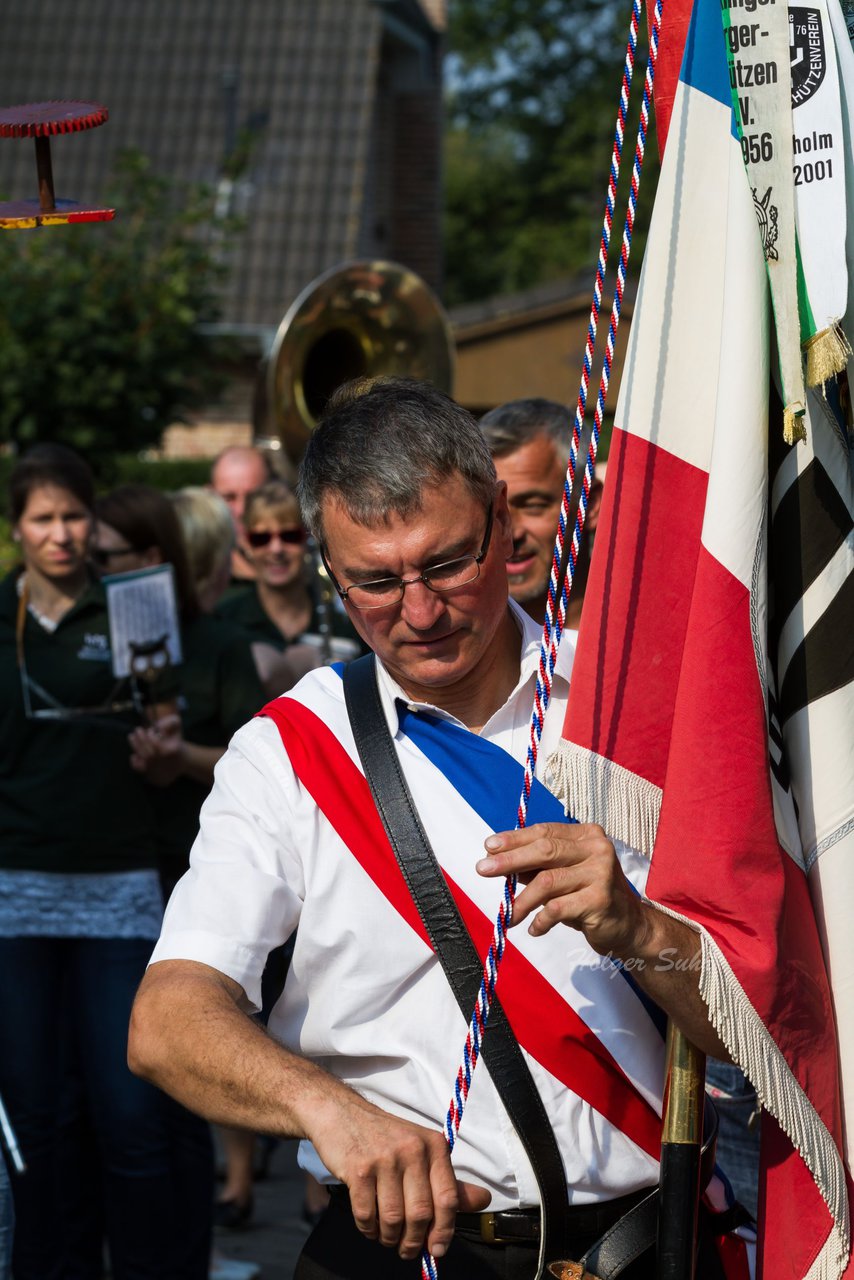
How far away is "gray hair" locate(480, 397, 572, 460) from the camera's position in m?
3.94

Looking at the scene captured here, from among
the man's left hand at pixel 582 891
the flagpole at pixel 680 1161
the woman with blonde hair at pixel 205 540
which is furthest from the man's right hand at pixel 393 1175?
the woman with blonde hair at pixel 205 540

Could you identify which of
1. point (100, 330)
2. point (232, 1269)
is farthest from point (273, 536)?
point (100, 330)

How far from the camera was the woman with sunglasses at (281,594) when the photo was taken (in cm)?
577

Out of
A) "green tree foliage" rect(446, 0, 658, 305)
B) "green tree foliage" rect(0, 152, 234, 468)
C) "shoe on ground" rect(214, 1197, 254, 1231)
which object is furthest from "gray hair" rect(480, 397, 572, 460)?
"green tree foliage" rect(446, 0, 658, 305)

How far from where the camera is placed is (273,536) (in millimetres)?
5812

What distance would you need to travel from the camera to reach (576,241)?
43.2 metres

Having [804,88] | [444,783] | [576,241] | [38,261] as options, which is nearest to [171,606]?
[444,783]

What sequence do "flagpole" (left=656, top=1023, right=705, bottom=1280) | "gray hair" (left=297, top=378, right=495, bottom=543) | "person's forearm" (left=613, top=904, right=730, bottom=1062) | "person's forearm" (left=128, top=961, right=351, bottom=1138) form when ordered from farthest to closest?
"gray hair" (left=297, top=378, right=495, bottom=543) < "flagpole" (left=656, top=1023, right=705, bottom=1280) < "person's forearm" (left=613, top=904, right=730, bottom=1062) < "person's forearm" (left=128, top=961, right=351, bottom=1138)

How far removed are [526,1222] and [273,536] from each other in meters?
3.88

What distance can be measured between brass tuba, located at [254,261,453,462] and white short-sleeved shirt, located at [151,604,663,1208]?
459cm

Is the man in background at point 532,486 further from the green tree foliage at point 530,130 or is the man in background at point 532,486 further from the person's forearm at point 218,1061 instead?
the green tree foliage at point 530,130

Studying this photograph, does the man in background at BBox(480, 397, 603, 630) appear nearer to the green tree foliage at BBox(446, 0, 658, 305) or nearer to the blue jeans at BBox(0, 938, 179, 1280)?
the blue jeans at BBox(0, 938, 179, 1280)

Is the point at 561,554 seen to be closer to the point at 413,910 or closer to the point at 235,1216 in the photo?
the point at 413,910

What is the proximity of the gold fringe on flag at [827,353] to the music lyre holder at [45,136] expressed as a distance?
3.07 feet
